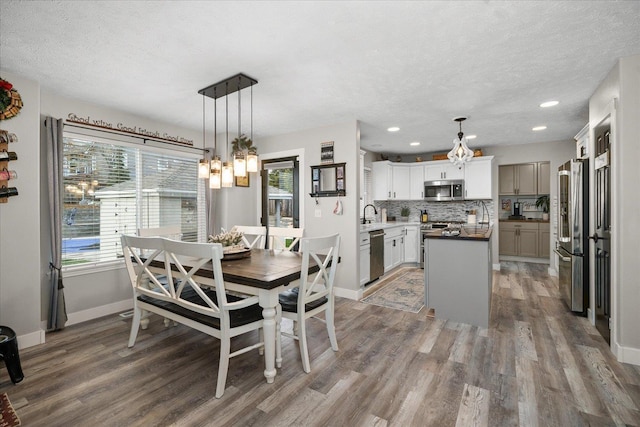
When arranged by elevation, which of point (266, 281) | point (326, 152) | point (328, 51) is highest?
point (328, 51)


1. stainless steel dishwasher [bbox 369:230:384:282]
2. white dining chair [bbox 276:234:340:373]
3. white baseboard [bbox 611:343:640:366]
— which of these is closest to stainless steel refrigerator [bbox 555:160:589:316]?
white baseboard [bbox 611:343:640:366]

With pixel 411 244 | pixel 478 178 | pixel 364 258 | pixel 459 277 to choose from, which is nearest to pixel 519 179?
pixel 478 178

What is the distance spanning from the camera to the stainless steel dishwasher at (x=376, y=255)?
467 centimetres

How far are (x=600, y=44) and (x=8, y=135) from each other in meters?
4.67

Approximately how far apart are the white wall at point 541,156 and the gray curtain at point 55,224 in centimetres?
647

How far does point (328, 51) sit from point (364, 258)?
290 centimetres

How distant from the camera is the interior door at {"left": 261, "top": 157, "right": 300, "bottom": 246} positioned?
4766 millimetres

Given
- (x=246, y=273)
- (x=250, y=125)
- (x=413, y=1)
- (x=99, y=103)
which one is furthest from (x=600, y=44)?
(x=99, y=103)

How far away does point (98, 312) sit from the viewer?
3443mm

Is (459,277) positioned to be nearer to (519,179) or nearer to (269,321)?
(269,321)

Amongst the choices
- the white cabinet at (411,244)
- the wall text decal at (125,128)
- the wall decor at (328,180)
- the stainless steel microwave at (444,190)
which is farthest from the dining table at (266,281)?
the stainless steel microwave at (444,190)

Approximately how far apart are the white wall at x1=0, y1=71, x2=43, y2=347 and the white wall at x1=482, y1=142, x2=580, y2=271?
661 cm

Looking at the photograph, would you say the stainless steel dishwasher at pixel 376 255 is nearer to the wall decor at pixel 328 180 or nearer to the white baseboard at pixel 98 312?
the wall decor at pixel 328 180

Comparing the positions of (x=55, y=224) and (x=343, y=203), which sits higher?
(x=343, y=203)
